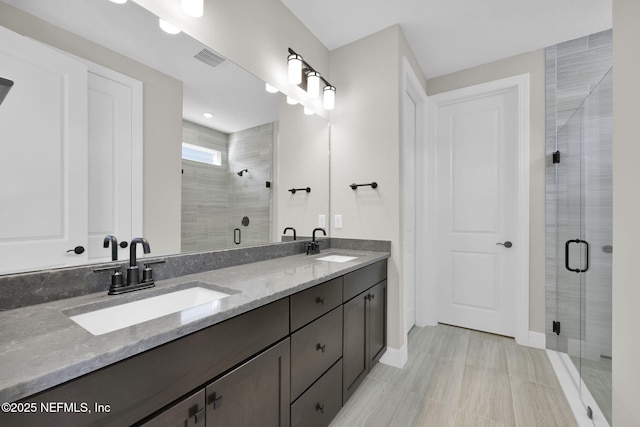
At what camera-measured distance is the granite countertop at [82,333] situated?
514 millimetres

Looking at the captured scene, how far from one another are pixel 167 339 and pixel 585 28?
347cm

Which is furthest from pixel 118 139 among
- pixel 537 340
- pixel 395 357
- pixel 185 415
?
pixel 537 340

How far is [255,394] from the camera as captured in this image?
3.18ft

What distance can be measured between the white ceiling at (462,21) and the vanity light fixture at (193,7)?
90 centimetres

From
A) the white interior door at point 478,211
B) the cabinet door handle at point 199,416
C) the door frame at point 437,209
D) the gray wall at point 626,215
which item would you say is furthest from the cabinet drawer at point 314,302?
the white interior door at point 478,211

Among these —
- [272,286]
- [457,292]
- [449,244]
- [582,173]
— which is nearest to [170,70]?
[272,286]

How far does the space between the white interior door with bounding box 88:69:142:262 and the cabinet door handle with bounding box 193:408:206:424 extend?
0.70 meters

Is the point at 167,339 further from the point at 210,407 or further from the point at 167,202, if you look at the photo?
the point at 167,202

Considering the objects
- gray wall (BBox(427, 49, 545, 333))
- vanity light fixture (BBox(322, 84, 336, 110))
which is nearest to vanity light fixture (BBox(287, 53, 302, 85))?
vanity light fixture (BBox(322, 84, 336, 110))

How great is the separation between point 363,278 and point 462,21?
7.11ft

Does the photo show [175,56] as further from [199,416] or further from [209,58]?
[199,416]

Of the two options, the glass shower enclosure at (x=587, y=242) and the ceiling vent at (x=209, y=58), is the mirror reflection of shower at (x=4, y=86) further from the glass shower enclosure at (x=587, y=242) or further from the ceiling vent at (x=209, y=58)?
the glass shower enclosure at (x=587, y=242)

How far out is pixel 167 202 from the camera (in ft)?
4.16

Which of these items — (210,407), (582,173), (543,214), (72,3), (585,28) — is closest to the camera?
(210,407)
